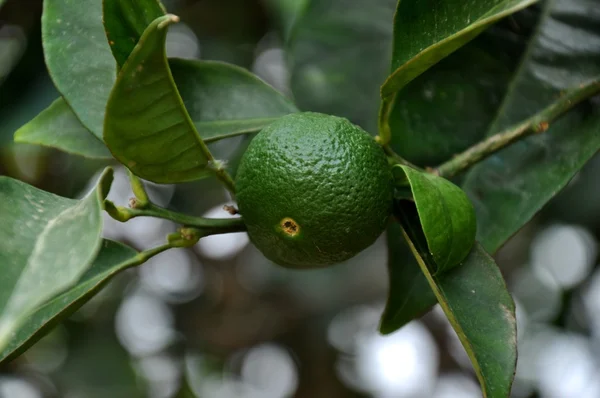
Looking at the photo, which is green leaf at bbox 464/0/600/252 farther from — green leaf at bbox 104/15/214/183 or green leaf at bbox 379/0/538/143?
→ green leaf at bbox 104/15/214/183

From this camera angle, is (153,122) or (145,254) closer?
(153,122)

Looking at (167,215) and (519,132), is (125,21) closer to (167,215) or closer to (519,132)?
(167,215)

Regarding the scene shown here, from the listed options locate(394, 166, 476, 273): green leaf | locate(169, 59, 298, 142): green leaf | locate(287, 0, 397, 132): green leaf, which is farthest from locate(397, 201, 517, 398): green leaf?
locate(287, 0, 397, 132): green leaf

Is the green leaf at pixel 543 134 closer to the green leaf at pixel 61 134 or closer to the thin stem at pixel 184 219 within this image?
the thin stem at pixel 184 219

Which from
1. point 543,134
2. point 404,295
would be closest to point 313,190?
point 404,295

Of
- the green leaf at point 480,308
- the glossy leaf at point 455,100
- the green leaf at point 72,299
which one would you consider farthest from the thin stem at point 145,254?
the glossy leaf at point 455,100

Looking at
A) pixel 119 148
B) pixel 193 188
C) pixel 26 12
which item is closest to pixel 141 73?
pixel 119 148
